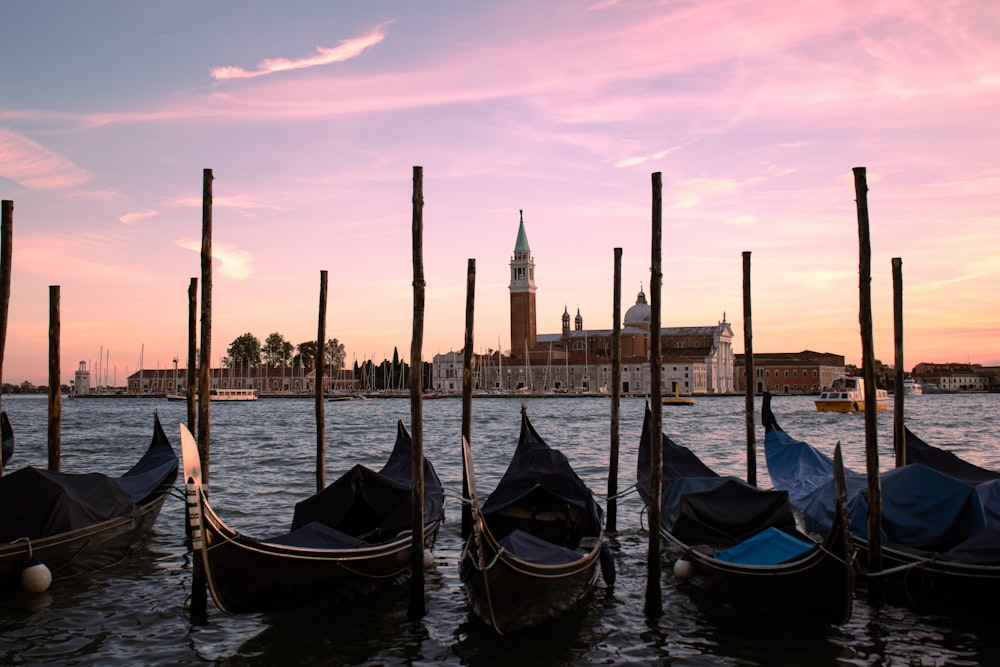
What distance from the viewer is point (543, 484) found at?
9.20m

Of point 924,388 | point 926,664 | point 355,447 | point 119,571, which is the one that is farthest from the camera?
point 924,388

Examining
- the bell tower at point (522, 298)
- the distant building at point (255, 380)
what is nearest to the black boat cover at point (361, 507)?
the bell tower at point (522, 298)

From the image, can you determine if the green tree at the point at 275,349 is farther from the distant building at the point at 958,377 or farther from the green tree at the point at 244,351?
the distant building at the point at 958,377

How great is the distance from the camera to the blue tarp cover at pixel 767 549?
6949mm

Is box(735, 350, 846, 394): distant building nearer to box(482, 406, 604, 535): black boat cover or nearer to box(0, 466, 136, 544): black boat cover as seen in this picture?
box(482, 406, 604, 535): black boat cover

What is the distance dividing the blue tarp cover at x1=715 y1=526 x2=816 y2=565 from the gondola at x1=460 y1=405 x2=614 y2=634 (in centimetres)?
116

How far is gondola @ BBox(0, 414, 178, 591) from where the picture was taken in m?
7.54

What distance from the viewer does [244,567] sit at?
6.56 m

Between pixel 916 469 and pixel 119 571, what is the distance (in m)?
7.59

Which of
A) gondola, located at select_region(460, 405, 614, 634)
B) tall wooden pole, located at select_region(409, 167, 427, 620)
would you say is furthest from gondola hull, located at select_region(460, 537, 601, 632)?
tall wooden pole, located at select_region(409, 167, 427, 620)

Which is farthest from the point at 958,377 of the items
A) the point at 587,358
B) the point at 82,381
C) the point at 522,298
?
the point at 82,381

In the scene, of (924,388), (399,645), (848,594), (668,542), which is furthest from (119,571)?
(924,388)

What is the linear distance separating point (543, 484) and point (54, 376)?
651cm

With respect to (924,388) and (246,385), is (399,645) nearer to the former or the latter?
(246,385)
